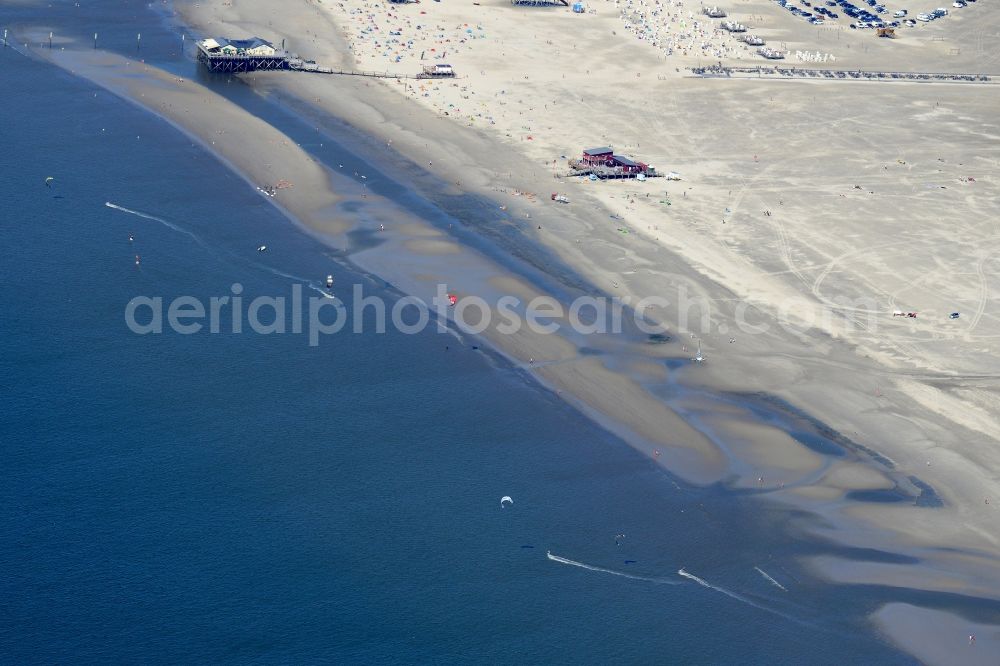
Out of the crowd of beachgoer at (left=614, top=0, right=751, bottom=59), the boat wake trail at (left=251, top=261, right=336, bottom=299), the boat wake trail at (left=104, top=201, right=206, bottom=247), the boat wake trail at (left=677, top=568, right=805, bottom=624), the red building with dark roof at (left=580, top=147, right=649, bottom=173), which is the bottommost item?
the boat wake trail at (left=677, top=568, right=805, bottom=624)

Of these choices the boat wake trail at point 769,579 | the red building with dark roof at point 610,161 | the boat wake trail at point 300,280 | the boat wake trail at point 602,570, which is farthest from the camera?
the red building with dark roof at point 610,161

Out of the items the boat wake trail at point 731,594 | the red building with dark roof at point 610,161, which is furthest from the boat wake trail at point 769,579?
the red building with dark roof at point 610,161

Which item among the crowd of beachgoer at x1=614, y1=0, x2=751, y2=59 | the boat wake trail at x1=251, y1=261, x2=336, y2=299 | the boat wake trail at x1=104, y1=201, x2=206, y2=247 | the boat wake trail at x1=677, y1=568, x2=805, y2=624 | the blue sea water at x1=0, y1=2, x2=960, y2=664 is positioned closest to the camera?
the blue sea water at x1=0, y1=2, x2=960, y2=664

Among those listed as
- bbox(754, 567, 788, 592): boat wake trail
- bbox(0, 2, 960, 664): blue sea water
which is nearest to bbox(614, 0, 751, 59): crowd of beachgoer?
bbox(0, 2, 960, 664): blue sea water

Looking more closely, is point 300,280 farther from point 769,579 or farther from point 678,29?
point 678,29

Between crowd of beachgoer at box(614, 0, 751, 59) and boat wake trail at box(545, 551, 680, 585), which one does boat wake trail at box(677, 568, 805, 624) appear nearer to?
boat wake trail at box(545, 551, 680, 585)

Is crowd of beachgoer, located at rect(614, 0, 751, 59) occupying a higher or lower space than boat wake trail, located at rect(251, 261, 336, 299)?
higher

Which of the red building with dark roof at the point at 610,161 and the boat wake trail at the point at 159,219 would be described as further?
the red building with dark roof at the point at 610,161

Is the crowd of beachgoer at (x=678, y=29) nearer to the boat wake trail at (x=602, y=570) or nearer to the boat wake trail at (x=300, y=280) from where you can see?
the boat wake trail at (x=300, y=280)

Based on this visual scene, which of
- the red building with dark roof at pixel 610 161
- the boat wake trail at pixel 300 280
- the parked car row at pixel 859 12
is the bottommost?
the boat wake trail at pixel 300 280
